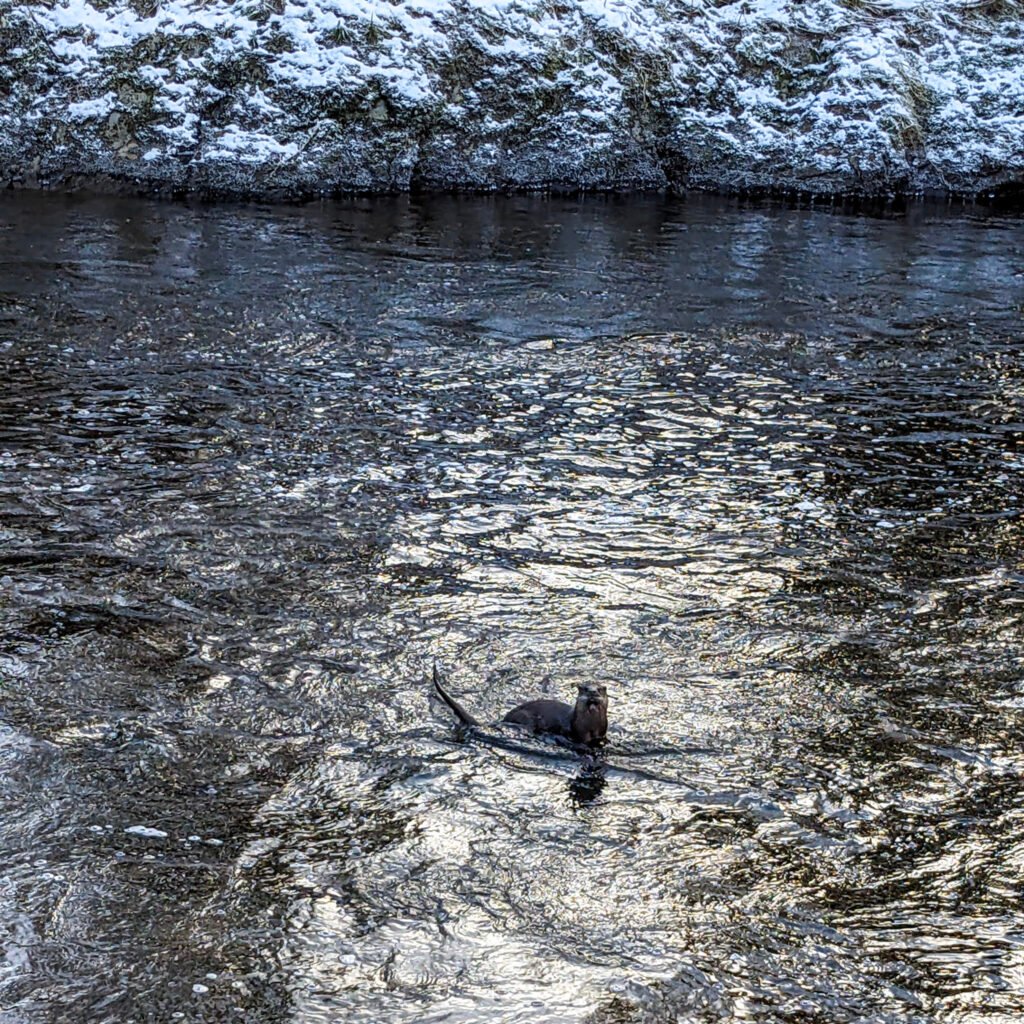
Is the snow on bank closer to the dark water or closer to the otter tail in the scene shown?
the dark water

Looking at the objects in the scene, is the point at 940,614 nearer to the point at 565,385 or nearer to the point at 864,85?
the point at 565,385

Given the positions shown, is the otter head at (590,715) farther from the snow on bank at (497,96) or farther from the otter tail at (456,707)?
the snow on bank at (497,96)

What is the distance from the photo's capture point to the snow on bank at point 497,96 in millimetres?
20297

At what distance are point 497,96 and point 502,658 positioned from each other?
52.6 ft

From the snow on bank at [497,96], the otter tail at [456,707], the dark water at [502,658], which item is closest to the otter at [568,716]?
the otter tail at [456,707]

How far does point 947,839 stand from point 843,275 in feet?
38.3

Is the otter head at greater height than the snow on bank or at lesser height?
lesser

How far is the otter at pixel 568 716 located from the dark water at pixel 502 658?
121 millimetres

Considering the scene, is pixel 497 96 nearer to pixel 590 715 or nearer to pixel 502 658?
pixel 502 658

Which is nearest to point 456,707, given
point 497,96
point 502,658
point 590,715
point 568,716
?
point 568,716

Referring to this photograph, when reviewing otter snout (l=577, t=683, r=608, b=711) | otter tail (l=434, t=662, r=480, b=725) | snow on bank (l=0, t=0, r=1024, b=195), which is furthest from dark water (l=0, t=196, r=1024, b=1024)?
snow on bank (l=0, t=0, r=1024, b=195)

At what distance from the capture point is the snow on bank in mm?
20297

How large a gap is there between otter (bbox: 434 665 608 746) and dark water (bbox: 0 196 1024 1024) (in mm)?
121

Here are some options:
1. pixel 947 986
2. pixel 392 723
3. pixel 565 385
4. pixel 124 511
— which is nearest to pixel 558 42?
pixel 565 385
